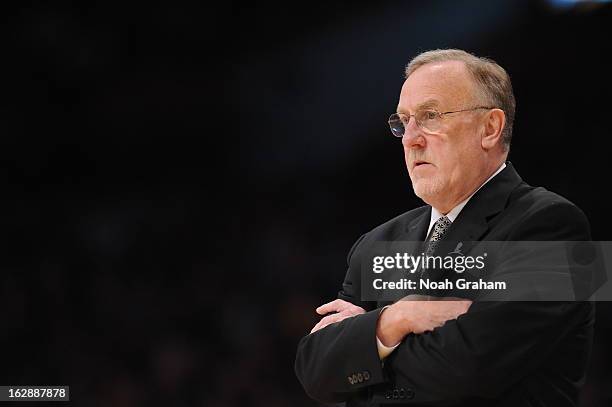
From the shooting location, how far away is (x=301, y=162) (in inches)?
175

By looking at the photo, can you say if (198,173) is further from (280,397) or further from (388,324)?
(388,324)

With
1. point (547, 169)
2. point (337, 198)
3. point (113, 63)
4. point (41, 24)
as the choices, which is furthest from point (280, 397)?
point (41, 24)

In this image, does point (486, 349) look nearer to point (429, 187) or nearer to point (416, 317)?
point (416, 317)

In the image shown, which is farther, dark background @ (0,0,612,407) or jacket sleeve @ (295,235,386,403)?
dark background @ (0,0,612,407)

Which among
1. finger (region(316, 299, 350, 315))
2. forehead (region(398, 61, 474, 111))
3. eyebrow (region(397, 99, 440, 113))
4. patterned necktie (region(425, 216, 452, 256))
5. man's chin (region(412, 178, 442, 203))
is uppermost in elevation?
forehead (region(398, 61, 474, 111))

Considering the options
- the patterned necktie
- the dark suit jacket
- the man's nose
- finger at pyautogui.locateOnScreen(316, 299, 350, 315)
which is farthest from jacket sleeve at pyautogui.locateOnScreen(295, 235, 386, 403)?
the man's nose

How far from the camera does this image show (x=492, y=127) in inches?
96.0

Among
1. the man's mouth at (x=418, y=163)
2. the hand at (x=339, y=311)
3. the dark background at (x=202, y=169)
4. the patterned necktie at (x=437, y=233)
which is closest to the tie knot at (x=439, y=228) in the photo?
the patterned necktie at (x=437, y=233)

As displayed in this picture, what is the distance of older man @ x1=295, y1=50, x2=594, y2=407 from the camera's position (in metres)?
1.93

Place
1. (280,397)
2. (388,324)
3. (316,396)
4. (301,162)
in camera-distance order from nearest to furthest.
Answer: (388,324)
(316,396)
(280,397)
(301,162)

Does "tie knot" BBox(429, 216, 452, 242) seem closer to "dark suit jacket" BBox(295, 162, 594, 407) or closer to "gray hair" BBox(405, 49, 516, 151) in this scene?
"dark suit jacket" BBox(295, 162, 594, 407)

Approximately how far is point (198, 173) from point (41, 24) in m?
1.30

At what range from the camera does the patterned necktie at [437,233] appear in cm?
234

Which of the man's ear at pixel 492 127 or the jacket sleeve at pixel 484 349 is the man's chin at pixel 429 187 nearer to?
the man's ear at pixel 492 127
